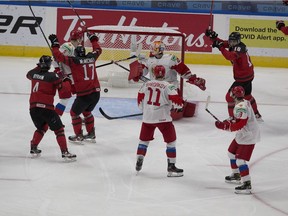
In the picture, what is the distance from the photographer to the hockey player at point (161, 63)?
8422mm

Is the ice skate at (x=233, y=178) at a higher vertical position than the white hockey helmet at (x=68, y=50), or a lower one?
lower

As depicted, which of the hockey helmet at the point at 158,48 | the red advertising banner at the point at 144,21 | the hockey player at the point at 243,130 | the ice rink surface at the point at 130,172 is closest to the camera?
the ice rink surface at the point at 130,172

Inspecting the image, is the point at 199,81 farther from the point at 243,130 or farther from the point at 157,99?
the point at 243,130

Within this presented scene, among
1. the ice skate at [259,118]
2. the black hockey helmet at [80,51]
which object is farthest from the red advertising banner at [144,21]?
the black hockey helmet at [80,51]

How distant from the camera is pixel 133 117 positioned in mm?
10367

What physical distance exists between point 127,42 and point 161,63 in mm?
2026

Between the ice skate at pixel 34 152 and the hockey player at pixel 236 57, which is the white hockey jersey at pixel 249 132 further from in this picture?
the hockey player at pixel 236 57

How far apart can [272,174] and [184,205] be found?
57.1 inches

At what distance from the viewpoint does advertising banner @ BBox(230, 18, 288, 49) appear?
14.1 meters

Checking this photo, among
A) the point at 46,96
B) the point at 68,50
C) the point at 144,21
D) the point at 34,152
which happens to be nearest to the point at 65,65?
the point at 68,50

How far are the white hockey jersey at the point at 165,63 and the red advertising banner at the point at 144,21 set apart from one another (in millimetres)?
4858

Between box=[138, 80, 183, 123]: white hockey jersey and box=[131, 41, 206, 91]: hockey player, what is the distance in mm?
662

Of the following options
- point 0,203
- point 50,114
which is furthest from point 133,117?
point 0,203

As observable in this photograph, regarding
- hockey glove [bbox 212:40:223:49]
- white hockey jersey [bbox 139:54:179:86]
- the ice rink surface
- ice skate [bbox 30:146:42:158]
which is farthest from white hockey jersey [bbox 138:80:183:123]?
hockey glove [bbox 212:40:223:49]
